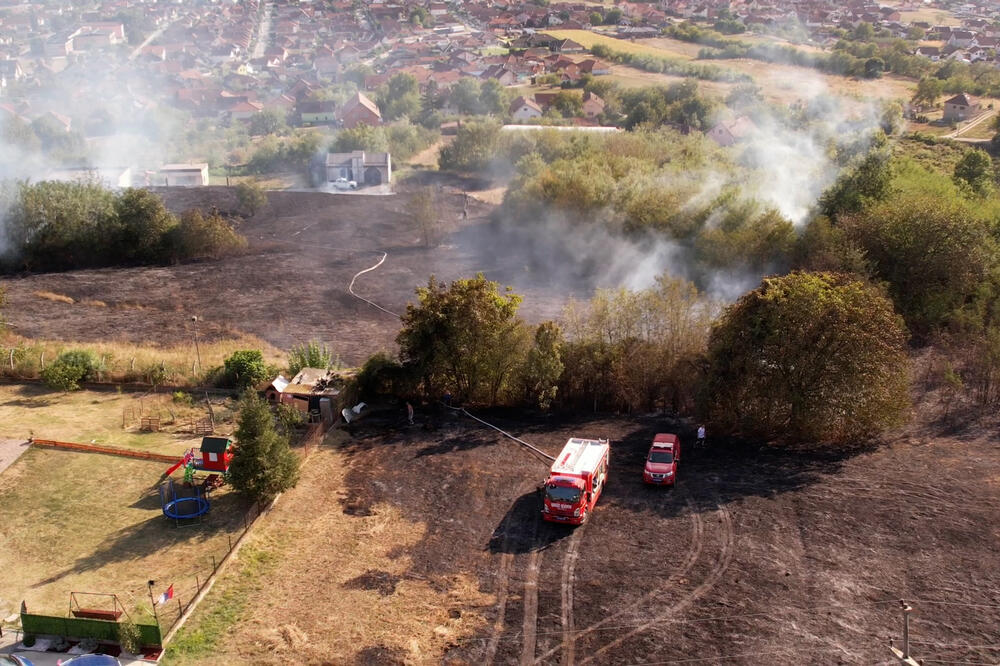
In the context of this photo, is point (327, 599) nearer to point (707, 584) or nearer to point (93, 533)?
point (93, 533)

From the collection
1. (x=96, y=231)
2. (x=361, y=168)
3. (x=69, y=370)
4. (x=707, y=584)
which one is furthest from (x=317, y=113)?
(x=707, y=584)

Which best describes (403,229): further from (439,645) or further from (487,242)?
(439,645)

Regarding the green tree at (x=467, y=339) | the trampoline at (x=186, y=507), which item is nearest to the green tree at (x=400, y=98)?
the green tree at (x=467, y=339)

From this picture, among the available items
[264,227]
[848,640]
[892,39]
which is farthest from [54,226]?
[892,39]

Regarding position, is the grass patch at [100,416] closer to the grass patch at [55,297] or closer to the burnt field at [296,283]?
the burnt field at [296,283]

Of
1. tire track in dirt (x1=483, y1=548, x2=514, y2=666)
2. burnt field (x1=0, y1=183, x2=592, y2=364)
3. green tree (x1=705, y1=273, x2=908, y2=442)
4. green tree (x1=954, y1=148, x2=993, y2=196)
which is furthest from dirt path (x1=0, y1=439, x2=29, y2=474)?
green tree (x1=954, y1=148, x2=993, y2=196)

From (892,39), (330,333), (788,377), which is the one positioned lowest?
(330,333)
